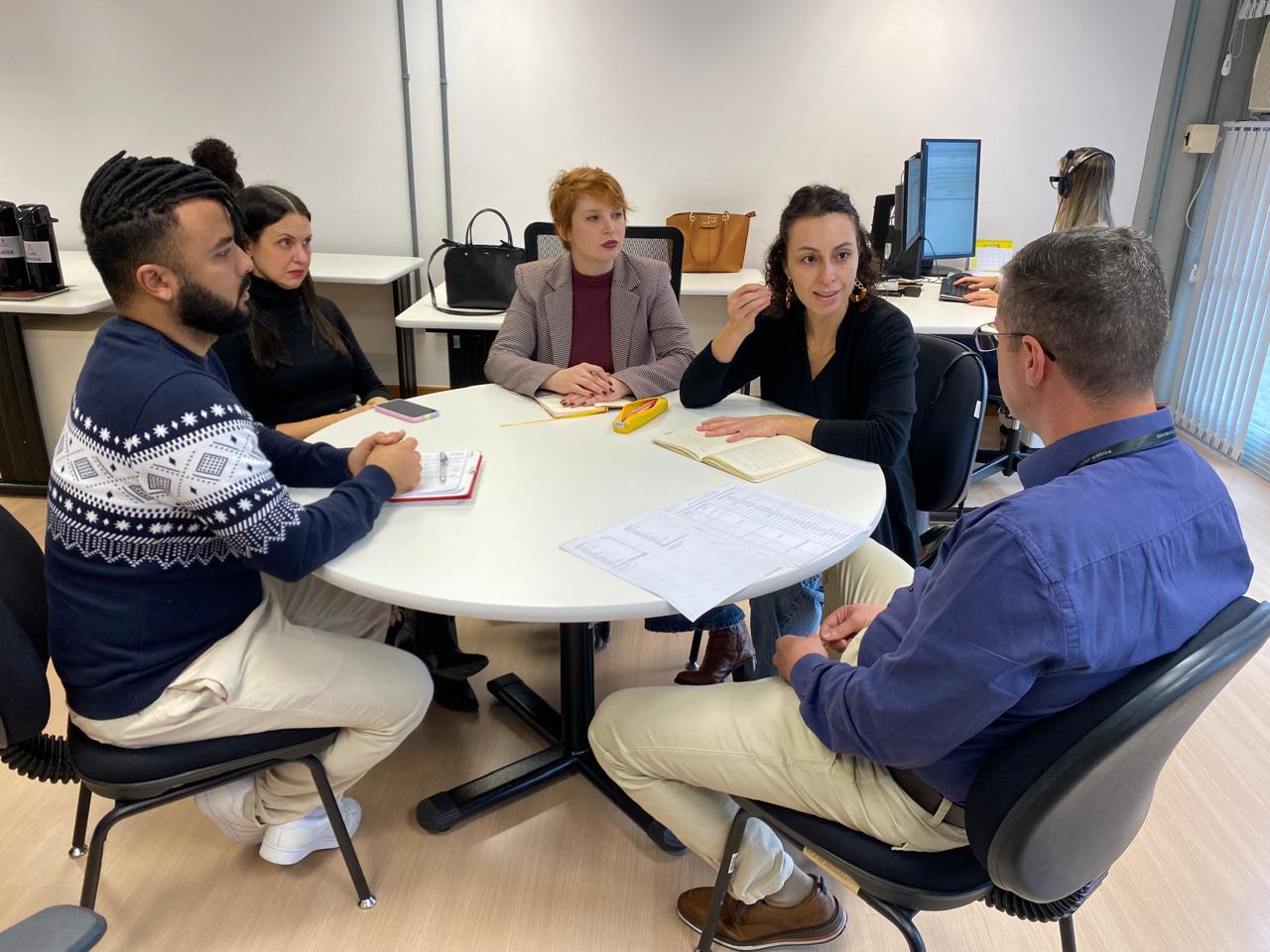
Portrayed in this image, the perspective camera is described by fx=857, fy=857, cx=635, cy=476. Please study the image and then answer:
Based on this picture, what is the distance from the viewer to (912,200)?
375cm

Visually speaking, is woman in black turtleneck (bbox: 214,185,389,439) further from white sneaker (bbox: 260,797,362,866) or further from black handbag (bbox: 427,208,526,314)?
black handbag (bbox: 427,208,526,314)

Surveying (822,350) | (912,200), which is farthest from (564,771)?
(912,200)

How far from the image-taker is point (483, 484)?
1.60 meters

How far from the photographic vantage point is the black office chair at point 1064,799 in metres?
0.87

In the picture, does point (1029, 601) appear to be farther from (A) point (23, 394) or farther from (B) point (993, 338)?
(A) point (23, 394)

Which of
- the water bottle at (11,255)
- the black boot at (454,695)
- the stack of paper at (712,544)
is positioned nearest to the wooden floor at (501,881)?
the black boot at (454,695)

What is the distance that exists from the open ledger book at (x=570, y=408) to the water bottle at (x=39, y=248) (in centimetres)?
215

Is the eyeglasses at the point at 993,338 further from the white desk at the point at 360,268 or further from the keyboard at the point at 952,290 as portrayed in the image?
the white desk at the point at 360,268

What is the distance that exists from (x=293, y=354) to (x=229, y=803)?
1.16m

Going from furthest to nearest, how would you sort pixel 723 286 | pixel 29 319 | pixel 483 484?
pixel 723 286 < pixel 29 319 < pixel 483 484

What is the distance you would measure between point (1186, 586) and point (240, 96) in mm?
4437

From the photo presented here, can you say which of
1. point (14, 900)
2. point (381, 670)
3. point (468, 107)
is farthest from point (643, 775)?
point (468, 107)

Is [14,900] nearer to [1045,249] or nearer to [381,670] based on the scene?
[381,670]

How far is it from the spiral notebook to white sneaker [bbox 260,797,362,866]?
2.06 feet
